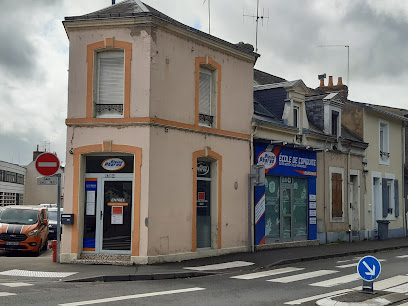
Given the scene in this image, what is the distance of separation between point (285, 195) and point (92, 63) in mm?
9520

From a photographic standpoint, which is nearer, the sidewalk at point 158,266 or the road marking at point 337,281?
the road marking at point 337,281

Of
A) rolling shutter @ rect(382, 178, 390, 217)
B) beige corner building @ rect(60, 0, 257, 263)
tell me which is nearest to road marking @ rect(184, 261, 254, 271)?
beige corner building @ rect(60, 0, 257, 263)

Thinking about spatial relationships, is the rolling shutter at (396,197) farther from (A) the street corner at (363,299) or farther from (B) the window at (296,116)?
(A) the street corner at (363,299)

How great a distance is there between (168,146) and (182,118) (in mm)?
1065

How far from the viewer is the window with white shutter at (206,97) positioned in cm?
1741

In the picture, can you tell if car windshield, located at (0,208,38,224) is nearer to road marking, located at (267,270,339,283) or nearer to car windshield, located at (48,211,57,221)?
car windshield, located at (48,211,57,221)

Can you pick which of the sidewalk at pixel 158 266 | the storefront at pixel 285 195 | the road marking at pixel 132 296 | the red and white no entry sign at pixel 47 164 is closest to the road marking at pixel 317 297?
the sidewalk at pixel 158 266

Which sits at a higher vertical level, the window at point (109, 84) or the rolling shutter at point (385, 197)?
the window at point (109, 84)

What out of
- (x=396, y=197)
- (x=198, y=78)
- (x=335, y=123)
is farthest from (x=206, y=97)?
(x=396, y=197)

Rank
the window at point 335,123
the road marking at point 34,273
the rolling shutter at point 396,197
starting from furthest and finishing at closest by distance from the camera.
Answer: the rolling shutter at point 396,197
the window at point 335,123
the road marking at point 34,273

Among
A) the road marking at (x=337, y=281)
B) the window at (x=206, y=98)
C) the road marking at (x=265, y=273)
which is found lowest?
the road marking at (x=265, y=273)

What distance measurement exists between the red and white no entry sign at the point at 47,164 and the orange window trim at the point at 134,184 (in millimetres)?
852

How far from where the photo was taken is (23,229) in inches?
729

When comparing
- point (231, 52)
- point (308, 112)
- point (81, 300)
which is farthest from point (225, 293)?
point (308, 112)
